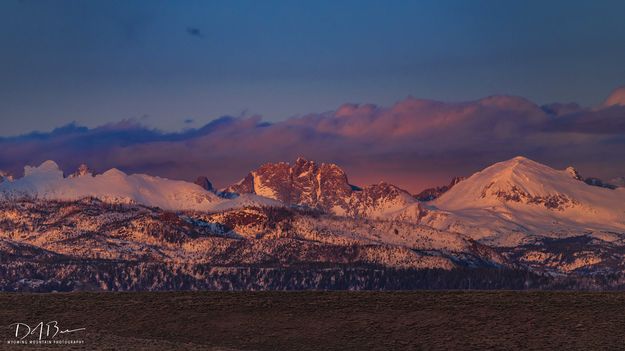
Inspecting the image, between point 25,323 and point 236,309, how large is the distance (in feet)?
81.3

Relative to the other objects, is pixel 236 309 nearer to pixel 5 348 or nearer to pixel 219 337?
pixel 219 337

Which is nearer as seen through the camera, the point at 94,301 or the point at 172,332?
the point at 172,332

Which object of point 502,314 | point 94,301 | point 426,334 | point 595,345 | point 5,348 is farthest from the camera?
point 94,301

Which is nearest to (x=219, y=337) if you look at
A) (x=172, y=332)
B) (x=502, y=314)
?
(x=172, y=332)

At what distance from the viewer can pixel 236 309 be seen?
119 meters

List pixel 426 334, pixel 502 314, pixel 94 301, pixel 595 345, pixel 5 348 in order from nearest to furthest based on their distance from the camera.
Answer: pixel 5 348
pixel 595 345
pixel 426 334
pixel 502 314
pixel 94 301
